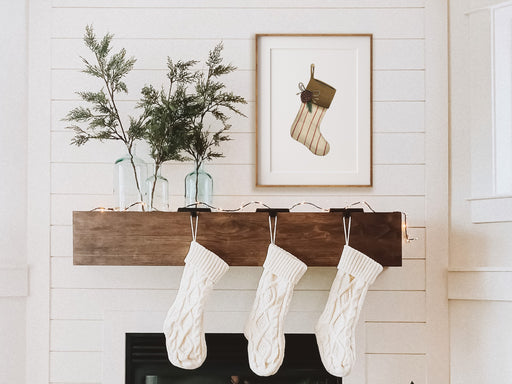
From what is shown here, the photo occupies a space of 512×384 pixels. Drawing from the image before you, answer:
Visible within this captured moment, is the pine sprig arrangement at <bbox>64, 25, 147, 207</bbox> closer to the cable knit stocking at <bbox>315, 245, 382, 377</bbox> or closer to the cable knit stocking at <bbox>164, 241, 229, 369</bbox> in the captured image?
→ the cable knit stocking at <bbox>164, 241, 229, 369</bbox>

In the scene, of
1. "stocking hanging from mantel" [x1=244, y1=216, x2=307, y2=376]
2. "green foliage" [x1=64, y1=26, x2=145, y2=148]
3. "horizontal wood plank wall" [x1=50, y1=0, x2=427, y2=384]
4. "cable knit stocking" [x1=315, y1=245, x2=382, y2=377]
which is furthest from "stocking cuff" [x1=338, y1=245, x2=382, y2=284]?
"green foliage" [x1=64, y1=26, x2=145, y2=148]

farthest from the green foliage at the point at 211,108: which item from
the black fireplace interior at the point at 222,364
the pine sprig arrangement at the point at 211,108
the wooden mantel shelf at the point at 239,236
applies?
the black fireplace interior at the point at 222,364

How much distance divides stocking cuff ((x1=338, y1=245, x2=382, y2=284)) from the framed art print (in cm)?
34

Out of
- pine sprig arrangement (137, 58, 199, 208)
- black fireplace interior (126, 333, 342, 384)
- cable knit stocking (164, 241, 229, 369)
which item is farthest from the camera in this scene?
black fireplace interior (126, 333, 342, 384)

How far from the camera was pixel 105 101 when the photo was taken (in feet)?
7.07

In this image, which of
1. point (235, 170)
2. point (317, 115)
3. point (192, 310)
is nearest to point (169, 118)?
point (235, 170)

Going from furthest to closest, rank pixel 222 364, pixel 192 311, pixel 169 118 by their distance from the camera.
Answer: pixel 222 364 → pixel 169 118 → pixel 192 311

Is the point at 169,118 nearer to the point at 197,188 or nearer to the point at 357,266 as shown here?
the point at 197,188

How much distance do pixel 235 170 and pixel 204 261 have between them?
0.42m

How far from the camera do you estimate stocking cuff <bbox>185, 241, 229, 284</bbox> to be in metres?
2.00

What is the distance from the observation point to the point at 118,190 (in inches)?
86.4

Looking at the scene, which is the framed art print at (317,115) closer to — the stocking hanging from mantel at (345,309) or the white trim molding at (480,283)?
the stocking hanging from mantel at (345,309)

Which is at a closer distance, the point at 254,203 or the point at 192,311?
the point at 192,311

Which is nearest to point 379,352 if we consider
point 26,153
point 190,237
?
point 190,237
